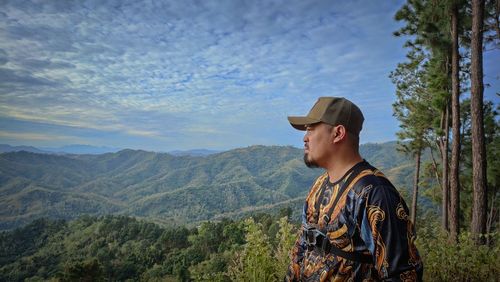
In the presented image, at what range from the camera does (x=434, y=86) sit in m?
13.8

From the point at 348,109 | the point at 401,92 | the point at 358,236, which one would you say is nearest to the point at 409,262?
the point at 358,236

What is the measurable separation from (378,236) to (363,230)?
4.2 inches

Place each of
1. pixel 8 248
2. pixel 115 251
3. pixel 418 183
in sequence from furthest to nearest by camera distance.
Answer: pixel 8 248 < pixel 115 251 < pixel 418 183

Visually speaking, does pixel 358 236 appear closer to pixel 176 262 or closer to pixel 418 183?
pixel 418 183

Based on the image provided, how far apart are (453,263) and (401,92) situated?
52.9 feet

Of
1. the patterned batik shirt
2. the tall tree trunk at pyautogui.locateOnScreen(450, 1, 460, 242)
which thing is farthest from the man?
the tall tree trunk at pyautogui.locateOnScreen(450, 1, 460, 242)

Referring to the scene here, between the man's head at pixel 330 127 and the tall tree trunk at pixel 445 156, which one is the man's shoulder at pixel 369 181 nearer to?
the man's head at pixel 330 127

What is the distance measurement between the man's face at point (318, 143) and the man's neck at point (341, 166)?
7cm

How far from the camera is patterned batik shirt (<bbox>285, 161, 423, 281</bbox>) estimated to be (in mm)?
1656

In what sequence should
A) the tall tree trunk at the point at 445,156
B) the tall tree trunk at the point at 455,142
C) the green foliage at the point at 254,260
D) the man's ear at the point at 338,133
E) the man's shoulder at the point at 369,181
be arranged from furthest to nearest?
1. the tall tree trunk at the point at 445,156
2. the tall tree trunk at the point at 455,142
3. the green foliage at the point at 254,260
4. the man's ear at the point at 338,133
5. the man's shoulder at the point at 369,181

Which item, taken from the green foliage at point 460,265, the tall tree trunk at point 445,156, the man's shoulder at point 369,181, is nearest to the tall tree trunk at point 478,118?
the green foliage at point 460,265

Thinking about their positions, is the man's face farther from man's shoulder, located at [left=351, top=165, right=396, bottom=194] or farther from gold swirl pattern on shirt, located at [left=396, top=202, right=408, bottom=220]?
gold swirl pattern on shirt, located at [left=396, top=202, right=408, bottom=220]

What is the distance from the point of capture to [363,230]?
1.79m

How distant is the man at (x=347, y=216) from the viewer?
1668 millimetres
